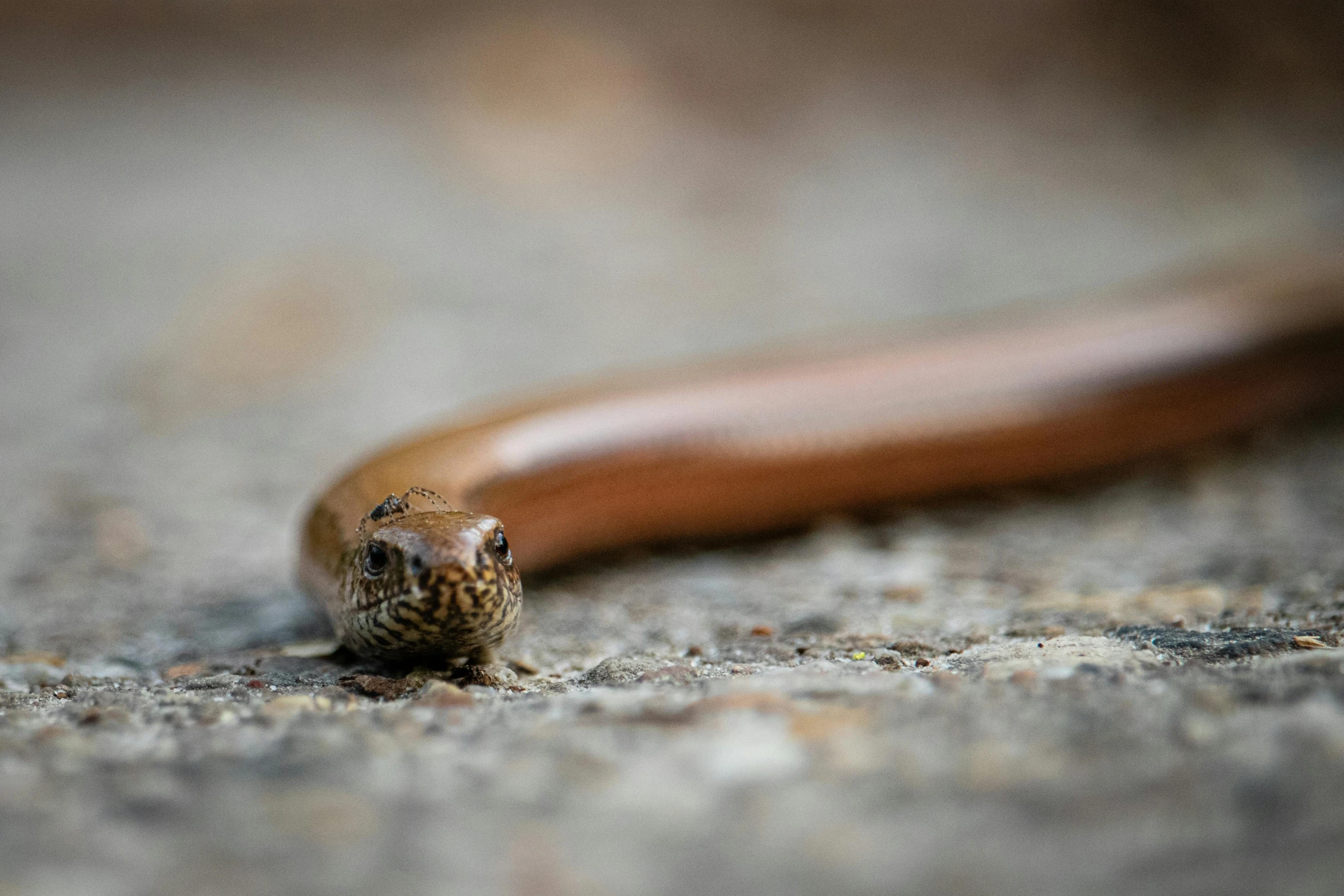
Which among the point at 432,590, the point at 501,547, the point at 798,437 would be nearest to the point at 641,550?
the point at 798,437

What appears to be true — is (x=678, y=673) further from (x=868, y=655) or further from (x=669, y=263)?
(x=669, y=263)

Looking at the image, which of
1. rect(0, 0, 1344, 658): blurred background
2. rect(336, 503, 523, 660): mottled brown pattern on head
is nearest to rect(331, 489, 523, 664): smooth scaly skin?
rect(336, 503, 523, 660): mottled brown pattern on head

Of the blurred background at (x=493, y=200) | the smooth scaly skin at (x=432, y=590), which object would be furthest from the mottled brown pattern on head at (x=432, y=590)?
the blurred background at (x=493, y=200)

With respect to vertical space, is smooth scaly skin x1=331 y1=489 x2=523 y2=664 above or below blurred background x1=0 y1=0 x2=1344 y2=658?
below

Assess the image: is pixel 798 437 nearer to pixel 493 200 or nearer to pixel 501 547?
pixel 501 547

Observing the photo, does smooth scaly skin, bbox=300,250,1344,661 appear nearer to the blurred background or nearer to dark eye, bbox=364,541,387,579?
dark eye, bbox=364,541,387,579

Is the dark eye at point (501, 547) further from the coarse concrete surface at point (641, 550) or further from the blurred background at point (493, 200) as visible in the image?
the blurred background at point (493, 200)
